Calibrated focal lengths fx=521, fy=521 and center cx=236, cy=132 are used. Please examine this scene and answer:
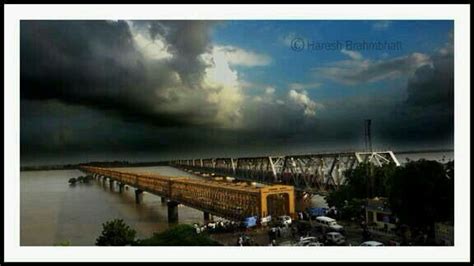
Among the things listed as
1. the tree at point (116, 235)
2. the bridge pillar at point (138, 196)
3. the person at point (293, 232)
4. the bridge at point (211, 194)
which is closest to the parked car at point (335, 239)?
the person at point (293, 232)

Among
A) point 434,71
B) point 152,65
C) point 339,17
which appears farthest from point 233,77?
point 434,71

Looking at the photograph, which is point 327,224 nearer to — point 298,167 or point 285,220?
point 285,220

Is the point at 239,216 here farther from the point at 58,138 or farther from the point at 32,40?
the point at 32,40

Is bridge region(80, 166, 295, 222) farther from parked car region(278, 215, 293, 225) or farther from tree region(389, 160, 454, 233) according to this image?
tree region(389, 160, 454, 233)

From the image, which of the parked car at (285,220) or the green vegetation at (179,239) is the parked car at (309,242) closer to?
the parked car at (285,220)

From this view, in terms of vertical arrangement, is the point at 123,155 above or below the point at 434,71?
below
